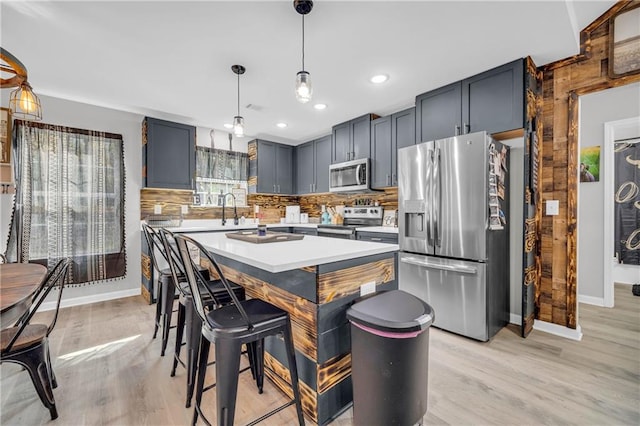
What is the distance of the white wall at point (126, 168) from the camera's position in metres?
3.39

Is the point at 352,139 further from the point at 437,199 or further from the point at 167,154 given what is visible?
the point at 167,154

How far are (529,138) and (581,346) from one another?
5.90 feet

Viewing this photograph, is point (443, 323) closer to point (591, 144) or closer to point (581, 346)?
point (581, 346)

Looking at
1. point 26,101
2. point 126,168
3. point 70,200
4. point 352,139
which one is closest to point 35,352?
point 26,101

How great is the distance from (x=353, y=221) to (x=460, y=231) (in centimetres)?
208

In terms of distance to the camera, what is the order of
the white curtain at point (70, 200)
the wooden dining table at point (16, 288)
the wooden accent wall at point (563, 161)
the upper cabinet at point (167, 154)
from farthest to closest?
the upper cabinet at point (167, 154) < the white curtain at point (70, 200) < the wooden accent wall at point (563, 161) < the wooden dining table at point (16, 288)

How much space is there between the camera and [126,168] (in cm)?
379

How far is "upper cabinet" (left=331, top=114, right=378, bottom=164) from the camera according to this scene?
3912mm

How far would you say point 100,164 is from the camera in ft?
11.8

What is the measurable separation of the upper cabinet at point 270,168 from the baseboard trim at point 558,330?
3.95 meters

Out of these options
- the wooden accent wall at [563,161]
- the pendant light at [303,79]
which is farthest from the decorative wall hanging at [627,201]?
the pendant light at [303,79]

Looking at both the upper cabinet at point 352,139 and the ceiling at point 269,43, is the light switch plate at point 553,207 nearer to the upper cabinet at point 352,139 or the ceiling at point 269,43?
the ceiling at point 269,43

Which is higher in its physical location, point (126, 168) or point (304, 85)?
point (304, 85)

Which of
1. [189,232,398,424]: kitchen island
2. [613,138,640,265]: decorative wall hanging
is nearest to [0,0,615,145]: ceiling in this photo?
[189,232,398,424]: kitchen island
